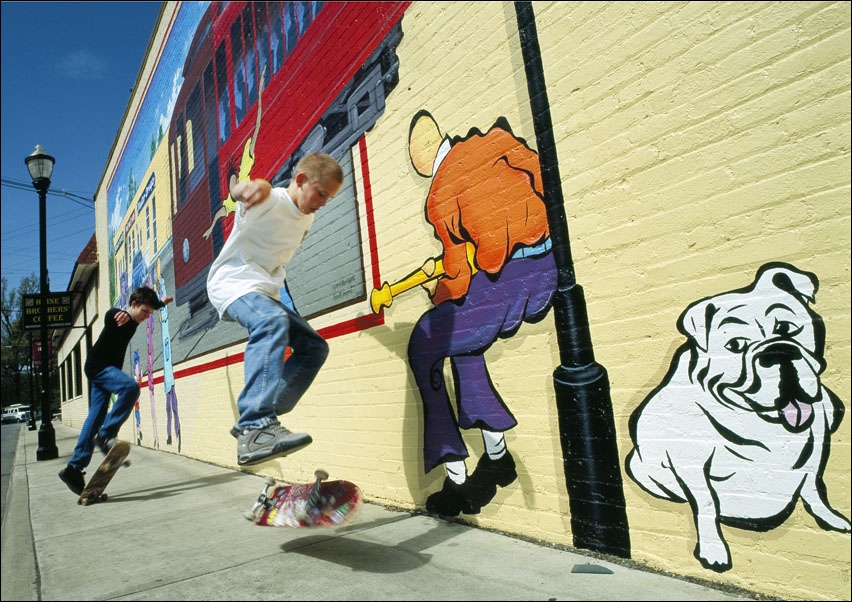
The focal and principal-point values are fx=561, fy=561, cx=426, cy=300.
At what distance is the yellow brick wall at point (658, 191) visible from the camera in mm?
1979

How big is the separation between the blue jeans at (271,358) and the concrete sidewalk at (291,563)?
700mm

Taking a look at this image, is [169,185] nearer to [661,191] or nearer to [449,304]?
[449,304]

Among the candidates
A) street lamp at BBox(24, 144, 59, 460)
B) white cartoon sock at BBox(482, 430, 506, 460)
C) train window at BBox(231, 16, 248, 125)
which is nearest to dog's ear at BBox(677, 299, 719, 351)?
white cartoon sock at BBox(482, 430, 506, 460)

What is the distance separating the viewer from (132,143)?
42.6 ft

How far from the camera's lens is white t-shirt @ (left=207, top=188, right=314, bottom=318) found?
3143mm

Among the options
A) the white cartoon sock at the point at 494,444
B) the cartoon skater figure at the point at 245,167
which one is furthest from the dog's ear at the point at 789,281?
the cartoon skater figure at the point at 245,167

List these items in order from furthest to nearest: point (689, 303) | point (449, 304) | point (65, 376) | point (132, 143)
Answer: point (65, 376), point (132, 143), point (449, 304), point (689, 303)

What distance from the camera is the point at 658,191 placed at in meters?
2.43

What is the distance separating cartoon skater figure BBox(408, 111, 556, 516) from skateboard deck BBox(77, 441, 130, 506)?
287 cm

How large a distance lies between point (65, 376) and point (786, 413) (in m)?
38.4

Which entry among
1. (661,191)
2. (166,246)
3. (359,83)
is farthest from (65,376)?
(661,191)

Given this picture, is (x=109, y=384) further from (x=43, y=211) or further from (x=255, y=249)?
(x=43, y=211)

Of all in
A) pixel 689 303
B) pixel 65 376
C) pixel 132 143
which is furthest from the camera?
pixel 65 376

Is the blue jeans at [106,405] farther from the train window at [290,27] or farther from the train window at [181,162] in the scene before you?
the train window at [181,162]
